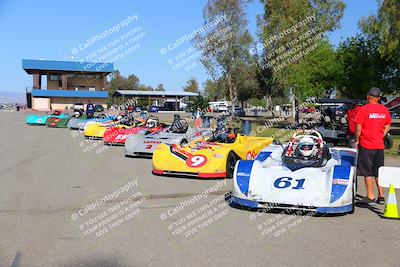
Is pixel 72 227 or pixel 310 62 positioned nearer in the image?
pixel 72 227

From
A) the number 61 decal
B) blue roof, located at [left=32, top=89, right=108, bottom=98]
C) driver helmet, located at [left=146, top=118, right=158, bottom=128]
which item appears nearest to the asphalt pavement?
the number 61 decal

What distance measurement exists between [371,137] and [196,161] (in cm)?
397

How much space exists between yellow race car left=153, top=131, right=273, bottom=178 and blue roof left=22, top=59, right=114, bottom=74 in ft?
212

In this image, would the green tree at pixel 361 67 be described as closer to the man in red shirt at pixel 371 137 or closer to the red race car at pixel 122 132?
the red race car at pixel 122 132

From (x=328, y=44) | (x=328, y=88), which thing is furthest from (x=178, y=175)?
(x=328, y=44)

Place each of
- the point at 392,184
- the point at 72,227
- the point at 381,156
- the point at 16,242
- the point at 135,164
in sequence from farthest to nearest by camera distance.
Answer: the point at 135,164 < the point at 381,156 < the point at 392,184 < the point at 72,227 < the point at 16,242

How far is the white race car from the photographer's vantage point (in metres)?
7.01

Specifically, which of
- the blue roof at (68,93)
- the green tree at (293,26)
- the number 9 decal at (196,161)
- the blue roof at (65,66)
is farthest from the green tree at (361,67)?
the blue roof at (68,93)

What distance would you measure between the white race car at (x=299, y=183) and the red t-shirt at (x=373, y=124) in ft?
1.99

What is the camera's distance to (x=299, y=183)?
7285mm

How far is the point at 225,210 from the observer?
750cm

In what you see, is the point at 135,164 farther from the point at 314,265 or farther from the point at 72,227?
the point at 314,265

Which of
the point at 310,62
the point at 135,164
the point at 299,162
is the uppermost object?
the point at 310,62

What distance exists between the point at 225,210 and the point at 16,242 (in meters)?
3.14
